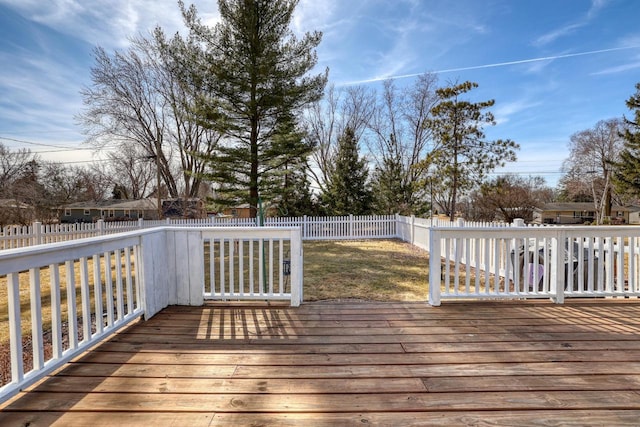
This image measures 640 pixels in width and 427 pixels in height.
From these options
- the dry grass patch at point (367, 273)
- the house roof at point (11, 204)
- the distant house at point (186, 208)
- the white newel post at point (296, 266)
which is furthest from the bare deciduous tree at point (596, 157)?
the house roof at point (11, 204)

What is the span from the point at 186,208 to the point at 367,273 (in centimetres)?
1437

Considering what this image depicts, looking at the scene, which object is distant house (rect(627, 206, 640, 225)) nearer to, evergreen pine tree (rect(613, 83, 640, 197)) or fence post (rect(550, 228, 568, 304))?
evergreen pine tree (rect(613, 83, 640, 197))

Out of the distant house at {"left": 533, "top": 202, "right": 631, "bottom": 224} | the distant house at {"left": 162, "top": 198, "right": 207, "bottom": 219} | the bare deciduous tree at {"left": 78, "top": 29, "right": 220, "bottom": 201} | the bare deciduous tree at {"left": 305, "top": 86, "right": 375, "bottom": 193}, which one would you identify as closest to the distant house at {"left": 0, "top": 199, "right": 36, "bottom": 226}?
the bare deciduous tree at {"left": 78, "top": 29, "right": 220, "bottom": 201}

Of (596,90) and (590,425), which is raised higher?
(596,90)

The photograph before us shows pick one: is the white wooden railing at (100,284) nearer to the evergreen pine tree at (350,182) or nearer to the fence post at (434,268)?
the fence post at (434,268)

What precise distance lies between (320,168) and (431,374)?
20.2m

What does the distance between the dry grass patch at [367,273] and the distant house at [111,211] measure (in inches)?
910

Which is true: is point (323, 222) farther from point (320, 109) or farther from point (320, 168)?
point (320, 109)

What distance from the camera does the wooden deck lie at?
1437 millimetres

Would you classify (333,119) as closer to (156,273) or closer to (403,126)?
(403,126)

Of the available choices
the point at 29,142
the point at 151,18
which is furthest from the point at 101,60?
the point at 29,142

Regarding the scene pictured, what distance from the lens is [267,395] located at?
1.59 m

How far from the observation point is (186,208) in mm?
17547

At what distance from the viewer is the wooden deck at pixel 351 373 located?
1437 millimetres
